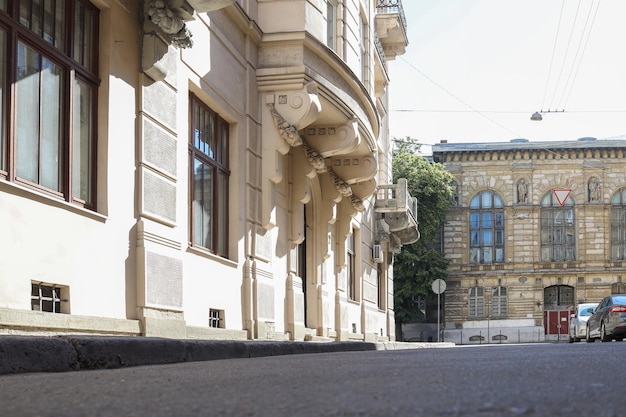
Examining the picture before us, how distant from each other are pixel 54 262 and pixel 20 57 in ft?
6.33

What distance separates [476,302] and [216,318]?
5008cm

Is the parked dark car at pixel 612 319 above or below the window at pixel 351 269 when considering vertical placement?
below

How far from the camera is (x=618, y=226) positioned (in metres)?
63.4

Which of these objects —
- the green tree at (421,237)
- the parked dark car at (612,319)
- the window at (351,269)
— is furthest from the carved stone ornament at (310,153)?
the green tree at (421,237)

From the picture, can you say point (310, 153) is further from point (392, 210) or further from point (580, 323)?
point (580, 323)

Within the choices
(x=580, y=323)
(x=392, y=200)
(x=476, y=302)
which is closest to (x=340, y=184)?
(x=392, y=200)

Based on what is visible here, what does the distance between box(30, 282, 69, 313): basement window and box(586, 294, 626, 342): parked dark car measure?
1806 centimetres

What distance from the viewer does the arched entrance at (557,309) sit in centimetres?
6206

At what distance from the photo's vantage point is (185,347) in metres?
9.66

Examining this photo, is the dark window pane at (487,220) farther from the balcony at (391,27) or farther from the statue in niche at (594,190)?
the balcony at (391,27)

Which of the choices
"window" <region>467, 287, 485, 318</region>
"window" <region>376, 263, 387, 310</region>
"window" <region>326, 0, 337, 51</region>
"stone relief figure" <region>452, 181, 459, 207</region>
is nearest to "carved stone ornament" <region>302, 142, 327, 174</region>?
"window" <region>326, 0, 337, 51</region>

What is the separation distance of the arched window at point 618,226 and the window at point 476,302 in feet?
27.8

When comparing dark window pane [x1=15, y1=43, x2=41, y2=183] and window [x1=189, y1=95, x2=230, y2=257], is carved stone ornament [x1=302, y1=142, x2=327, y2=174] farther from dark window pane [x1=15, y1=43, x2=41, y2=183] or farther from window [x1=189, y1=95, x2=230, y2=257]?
dark window pane [x1=15, y1=43, x2=41, y2=183]

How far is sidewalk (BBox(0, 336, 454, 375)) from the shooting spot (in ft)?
23.7
